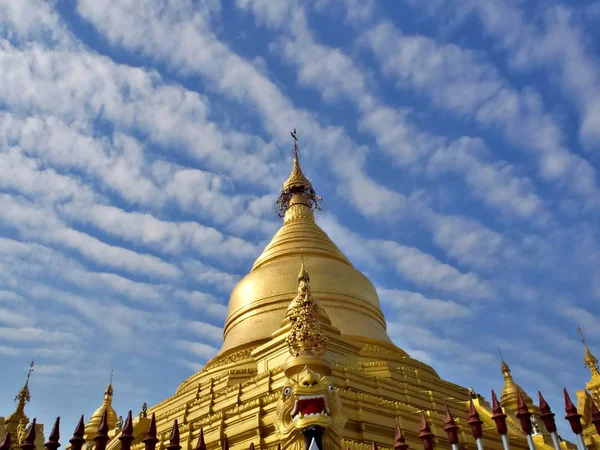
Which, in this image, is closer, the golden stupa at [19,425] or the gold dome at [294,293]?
the golden stupa at [19,425]

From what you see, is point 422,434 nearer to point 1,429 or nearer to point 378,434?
point 378,434

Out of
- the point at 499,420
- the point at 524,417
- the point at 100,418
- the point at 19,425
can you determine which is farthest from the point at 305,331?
the point at 100,418

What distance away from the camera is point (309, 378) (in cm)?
862

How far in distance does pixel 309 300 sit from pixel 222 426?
200 inches

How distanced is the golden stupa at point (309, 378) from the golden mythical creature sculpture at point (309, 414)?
18 mm

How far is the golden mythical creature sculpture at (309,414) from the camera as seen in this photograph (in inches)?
311

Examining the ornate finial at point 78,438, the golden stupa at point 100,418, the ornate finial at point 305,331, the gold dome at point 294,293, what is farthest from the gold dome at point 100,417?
the ornate finial at point 78,438

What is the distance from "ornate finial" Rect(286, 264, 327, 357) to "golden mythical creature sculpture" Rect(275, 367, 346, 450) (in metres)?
2.74

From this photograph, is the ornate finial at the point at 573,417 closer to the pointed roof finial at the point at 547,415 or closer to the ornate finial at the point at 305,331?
the pointed roof finial at the point at 547,415

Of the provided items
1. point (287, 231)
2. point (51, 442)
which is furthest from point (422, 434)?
point (287, 231)

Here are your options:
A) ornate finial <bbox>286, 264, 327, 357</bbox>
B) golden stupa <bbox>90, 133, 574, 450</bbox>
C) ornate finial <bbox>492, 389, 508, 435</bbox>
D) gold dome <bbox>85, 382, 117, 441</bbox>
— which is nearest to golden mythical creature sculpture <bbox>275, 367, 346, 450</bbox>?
golden stupa <bbox>90, 133, 574, 450</bbox>

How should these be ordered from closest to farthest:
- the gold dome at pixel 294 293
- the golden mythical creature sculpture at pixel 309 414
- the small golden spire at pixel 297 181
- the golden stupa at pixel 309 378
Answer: the golden mythical creature sculpture at pixel 309 414 → the golden stupa at pixel 309 378 → the gold dome at pixel 294 293 → the small golden spire at pixel 297 181

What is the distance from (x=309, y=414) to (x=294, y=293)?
18732mm

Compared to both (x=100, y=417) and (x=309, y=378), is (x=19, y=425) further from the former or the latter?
(x=309, y=378)
